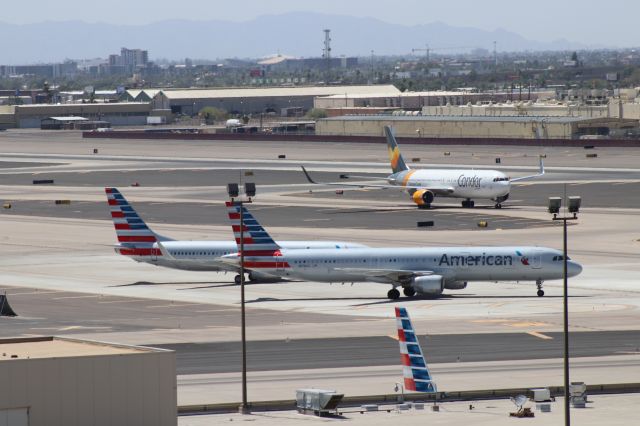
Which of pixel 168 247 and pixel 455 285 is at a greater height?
pixel 168 247

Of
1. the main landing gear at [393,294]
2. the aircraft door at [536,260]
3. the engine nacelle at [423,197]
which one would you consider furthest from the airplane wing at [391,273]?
the engine nacelle at [423,197]

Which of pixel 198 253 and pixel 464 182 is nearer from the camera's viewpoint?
pixel 198 253

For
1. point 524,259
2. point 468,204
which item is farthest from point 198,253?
point 468,204

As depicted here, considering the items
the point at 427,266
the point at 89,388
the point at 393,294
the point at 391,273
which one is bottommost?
the point at 393,294

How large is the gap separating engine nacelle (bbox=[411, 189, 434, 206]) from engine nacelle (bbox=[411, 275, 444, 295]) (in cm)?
5709

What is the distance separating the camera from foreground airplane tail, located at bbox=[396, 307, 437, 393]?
59.9 metres

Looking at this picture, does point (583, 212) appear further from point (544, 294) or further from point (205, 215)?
point (544, 294)

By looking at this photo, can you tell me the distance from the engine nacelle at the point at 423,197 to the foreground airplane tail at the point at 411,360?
282 feet

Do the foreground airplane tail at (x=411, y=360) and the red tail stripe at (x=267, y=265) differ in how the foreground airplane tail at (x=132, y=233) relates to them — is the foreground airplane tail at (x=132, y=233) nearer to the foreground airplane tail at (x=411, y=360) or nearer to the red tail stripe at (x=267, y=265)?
the red tail stripe at (x=267, y=265)

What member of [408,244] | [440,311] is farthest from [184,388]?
[408,244]

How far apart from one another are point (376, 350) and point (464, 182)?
7640cm

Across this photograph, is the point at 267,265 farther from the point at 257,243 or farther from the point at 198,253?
the point at 198,253

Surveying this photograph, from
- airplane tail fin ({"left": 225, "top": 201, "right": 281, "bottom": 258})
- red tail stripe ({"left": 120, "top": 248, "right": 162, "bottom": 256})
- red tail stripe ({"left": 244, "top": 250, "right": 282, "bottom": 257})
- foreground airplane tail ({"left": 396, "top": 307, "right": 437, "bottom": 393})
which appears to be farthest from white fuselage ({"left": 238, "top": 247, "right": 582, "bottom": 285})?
foreground airplane tail ({"left": 396, "top": 307, "right": 437, "bottom": 393})

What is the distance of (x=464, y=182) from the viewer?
481 ft
